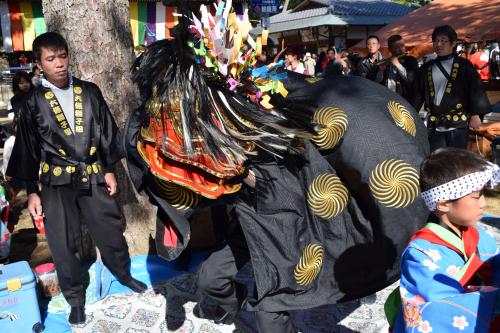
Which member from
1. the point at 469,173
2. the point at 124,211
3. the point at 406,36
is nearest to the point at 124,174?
the point at 124,211

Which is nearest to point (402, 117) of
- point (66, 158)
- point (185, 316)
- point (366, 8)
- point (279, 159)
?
point (279, 159)

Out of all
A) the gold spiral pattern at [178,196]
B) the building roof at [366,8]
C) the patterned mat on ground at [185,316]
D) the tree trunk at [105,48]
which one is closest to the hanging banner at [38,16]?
the tree trunk at [105,48]

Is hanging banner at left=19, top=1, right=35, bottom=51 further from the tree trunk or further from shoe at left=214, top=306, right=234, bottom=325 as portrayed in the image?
shoe at left=214, top=306, right=234, bottom=325

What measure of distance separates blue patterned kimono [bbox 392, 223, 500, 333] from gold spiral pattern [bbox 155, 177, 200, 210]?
1.01 metres

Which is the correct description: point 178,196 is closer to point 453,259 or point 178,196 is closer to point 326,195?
point 326,195

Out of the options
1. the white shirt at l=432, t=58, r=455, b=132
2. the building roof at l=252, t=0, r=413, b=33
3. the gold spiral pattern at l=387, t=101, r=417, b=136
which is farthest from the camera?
the building roof at l=252, t=0, r=413, b=33

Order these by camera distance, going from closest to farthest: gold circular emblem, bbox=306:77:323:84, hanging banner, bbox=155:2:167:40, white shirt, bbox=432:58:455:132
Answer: gold circular emblem, bbox=306:77:323:84
white shirt, bbox=432:58:455:132
hanging banner, bbox=155:2:167:40

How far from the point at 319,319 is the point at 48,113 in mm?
2147

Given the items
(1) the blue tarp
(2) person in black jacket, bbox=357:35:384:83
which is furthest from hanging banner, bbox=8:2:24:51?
(1) the blue tarp

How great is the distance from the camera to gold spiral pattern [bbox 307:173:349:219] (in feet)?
7.95

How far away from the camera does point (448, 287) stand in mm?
1652

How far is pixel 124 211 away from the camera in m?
4.21

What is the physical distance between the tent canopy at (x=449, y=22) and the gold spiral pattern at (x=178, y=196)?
10227mm

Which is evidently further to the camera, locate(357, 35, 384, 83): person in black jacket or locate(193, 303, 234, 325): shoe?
locate(357, 35, 384, 83): person in black jacket
